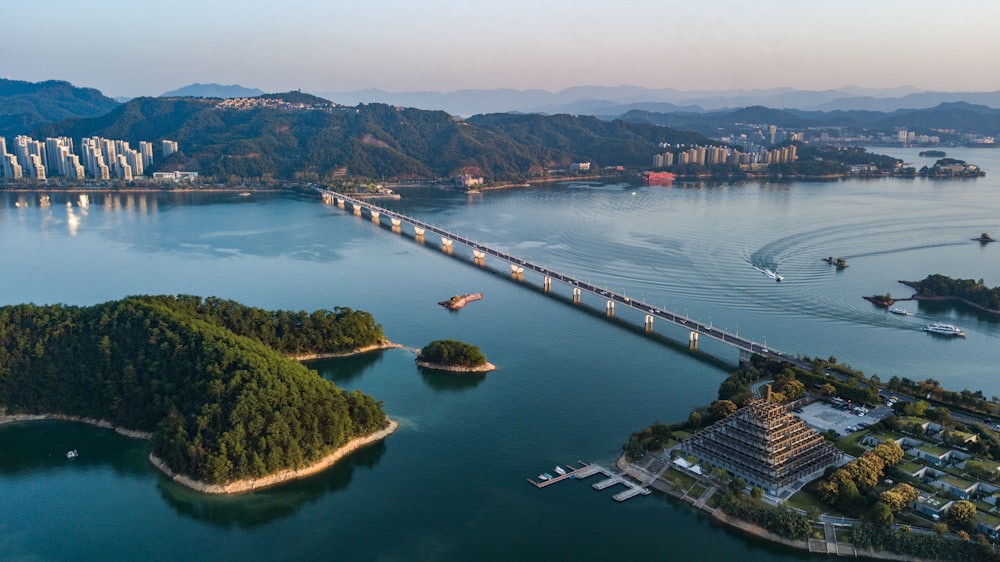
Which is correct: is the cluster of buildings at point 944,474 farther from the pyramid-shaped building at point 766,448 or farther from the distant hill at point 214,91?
the distant hill at point 214,91

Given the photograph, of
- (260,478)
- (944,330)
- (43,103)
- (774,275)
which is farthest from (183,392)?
(43,103)

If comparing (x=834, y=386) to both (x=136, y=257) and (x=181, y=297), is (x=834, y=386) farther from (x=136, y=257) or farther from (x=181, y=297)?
(x=136, y=257)

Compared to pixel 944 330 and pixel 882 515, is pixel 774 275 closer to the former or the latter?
pixel 944 330

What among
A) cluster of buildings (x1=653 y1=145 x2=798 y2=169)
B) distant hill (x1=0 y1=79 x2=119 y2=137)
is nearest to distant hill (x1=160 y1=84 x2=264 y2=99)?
distant hill (x1=0 y1=79 x2=119 y2=137)

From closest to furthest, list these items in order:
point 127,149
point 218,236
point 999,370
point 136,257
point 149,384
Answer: point 149,384
point 999,370
point 136,257
point 218,236
point 127,149

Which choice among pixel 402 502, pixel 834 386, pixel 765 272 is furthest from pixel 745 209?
pixel 402 502

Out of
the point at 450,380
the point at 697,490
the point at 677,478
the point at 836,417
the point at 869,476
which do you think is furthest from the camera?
the point at 450,380

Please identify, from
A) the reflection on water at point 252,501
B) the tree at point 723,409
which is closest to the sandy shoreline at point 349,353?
the reflection on water at point 252,501
